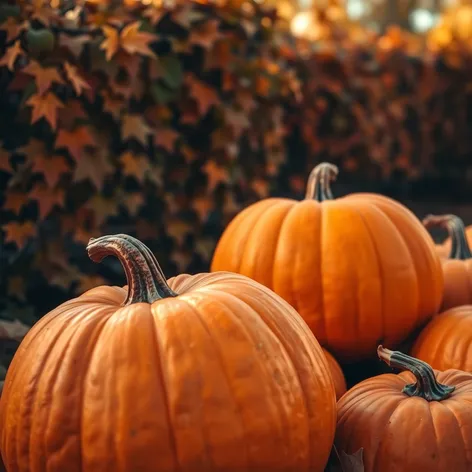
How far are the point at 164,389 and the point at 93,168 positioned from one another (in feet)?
7.16

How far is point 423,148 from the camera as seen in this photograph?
702 centimetres

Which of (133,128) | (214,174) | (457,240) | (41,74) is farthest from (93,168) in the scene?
(457,240)

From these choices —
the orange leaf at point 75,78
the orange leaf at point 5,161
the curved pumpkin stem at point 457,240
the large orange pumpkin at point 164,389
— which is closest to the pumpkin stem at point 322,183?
the curved pumpkin stem at point 457,240

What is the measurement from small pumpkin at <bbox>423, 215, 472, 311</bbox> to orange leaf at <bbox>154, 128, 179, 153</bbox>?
1626 mm

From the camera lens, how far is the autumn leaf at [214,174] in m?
3.98

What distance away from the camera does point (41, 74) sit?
3102 millimetres

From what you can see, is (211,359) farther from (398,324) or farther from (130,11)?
(130,11)

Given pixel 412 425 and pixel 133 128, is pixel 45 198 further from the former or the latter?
pixel 412 425

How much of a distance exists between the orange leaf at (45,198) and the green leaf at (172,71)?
751mm

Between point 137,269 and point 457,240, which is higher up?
point 137,269

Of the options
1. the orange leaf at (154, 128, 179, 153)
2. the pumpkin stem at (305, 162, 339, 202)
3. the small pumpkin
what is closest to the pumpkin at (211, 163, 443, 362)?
the pumpkin stem at (305, 162, 339, 202)

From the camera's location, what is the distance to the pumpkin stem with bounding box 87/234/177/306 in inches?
59.5

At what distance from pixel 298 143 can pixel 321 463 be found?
13.8ft

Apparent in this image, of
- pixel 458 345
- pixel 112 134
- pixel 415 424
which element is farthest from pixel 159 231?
pixel 415 424
